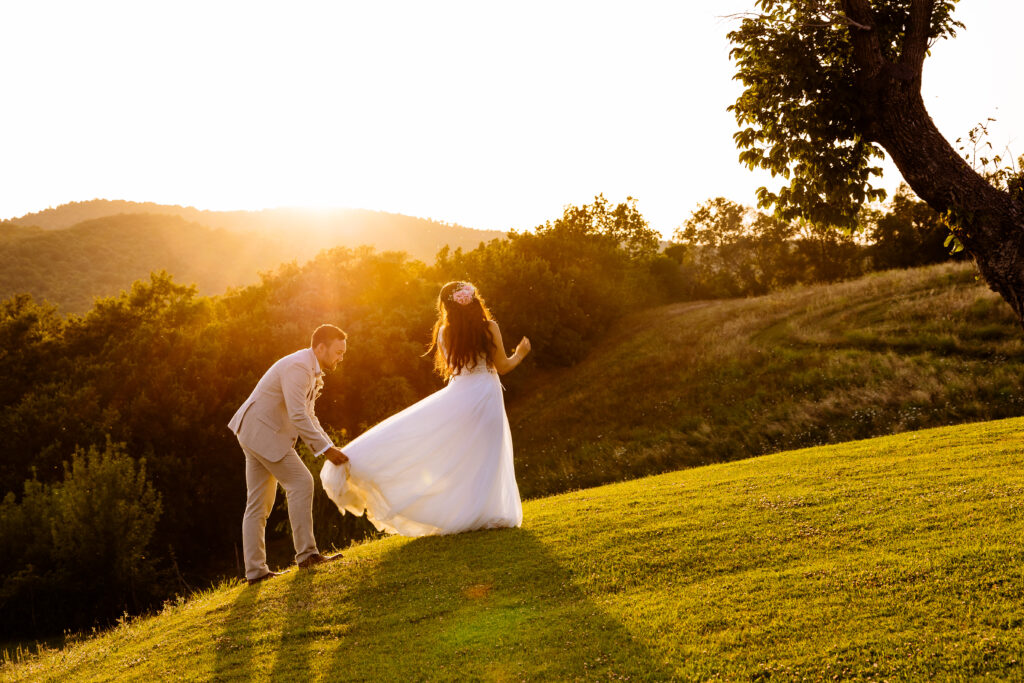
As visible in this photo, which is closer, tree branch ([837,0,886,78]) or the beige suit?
tree branch ([837,0,886,78])

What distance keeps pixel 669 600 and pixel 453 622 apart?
6.58 feet

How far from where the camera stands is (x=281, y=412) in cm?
991

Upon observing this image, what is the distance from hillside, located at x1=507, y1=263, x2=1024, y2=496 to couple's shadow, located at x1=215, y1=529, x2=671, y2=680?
69.9 feet

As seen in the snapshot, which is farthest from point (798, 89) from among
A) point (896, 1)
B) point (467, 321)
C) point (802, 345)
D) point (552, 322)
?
point (552, 322)

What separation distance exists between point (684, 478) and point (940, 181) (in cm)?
762

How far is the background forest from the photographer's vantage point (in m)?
21.2

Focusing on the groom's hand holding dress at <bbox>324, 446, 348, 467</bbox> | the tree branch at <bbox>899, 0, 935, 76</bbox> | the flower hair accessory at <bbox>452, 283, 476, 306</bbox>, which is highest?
the tree branch at <bbox>899, 0, 935, 76</bbox>

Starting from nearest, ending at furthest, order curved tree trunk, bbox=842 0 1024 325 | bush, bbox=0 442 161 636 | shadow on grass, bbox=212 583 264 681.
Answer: shadow on grass, bbox=212 583 264 681
curved tree trunk, bbox=842 0 1024 325
bush, bbox=0 442 161 636

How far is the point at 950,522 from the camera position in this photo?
748cm

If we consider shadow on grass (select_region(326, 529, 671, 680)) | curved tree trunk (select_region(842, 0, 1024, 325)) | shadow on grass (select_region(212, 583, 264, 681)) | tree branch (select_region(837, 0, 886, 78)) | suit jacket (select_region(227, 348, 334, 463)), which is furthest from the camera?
suit jacket (select_region(227, 348, 334, 463))

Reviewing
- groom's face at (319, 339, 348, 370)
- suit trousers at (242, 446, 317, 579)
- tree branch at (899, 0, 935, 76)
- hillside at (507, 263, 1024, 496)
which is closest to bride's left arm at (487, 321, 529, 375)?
groom's face at (319, 339, 348, 370)

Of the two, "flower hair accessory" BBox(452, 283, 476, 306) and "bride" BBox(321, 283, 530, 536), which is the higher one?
"flower hair accessory" BBox(452, 283, 476, 306)

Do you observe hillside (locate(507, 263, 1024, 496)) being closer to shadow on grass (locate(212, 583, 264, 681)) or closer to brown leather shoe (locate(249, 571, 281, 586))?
brown leather shoe (locate(249, 571, 281, 586))

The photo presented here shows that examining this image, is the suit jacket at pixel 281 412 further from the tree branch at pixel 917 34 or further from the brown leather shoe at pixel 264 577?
the tree branch at pixel 917 34
